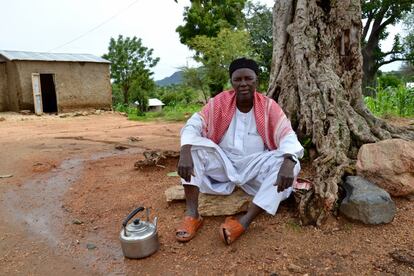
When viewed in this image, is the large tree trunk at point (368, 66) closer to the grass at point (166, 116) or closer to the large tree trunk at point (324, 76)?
the grass at point (166, 116)

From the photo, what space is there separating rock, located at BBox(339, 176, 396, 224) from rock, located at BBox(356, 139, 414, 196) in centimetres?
22

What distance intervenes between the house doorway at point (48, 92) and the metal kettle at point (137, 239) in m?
17.1

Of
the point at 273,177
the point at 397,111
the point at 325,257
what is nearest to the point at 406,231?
the point at 325,257

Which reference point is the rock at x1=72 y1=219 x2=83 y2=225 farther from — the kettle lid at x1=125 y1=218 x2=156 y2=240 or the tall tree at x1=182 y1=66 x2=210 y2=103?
the tall tree at x1=182 y1=66 x2=210 y2=103

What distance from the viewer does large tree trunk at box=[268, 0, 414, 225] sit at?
11.5 ft

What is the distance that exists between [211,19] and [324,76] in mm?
17612

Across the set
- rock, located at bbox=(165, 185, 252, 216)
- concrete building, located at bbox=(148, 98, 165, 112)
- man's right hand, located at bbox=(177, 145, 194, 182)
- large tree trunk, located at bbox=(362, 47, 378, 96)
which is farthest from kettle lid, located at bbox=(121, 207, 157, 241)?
concrete building, located at bbox=(148, 98, 165, 112)

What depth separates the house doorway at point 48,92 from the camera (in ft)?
58.3

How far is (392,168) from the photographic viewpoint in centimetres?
278

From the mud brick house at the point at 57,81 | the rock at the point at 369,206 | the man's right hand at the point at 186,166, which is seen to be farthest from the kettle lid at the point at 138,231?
the mud brick house at the point at 57,81

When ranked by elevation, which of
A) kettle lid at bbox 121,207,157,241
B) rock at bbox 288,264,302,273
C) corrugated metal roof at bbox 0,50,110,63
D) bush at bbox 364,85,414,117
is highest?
corrugated metal roof at bbox 0,50,110,63

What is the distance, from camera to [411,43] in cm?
1998

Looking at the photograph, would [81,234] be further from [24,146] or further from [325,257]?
[24,146]

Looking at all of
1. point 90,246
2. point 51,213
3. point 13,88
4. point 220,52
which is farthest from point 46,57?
point 90,246
